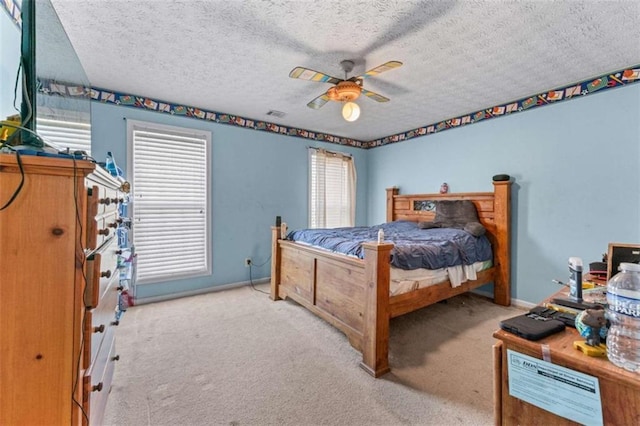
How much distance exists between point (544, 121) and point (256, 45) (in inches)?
127

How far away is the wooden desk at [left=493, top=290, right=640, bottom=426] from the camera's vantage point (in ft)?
2.24

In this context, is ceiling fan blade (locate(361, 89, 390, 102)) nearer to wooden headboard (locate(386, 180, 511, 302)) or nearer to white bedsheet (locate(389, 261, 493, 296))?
white bedsheet (locate(389, 261, 493, 296))

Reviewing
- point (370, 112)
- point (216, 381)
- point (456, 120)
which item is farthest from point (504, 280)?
point (216, 381)

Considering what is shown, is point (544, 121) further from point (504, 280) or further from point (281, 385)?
point (281, 385)

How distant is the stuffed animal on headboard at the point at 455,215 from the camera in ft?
11.6

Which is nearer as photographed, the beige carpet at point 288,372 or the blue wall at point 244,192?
the beige carpet at point 288,372

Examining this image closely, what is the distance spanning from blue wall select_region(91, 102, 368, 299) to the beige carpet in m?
0.97

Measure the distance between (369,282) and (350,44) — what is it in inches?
72.9

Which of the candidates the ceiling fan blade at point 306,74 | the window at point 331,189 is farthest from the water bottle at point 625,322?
the window at point 331,189

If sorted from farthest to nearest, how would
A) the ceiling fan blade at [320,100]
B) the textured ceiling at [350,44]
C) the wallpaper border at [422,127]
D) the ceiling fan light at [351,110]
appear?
1. the wallpaper border at [422,127]
2. the ceiling fan blade at [320,100]
3. the ceiling fan light at [351,110]
4. the textured ceiling at [350,44]

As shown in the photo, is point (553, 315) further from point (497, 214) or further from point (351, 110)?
point (497, 214)

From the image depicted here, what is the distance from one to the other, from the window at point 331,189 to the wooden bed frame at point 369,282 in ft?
4.18

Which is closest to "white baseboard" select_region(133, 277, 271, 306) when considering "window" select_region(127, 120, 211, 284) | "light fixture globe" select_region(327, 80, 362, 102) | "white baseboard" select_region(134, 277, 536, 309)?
"white baseboard" select_region(134, 277, 536, 309)

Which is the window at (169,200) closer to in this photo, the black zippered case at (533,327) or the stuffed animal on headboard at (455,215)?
the stuffed animal on headboard at (455,215)
